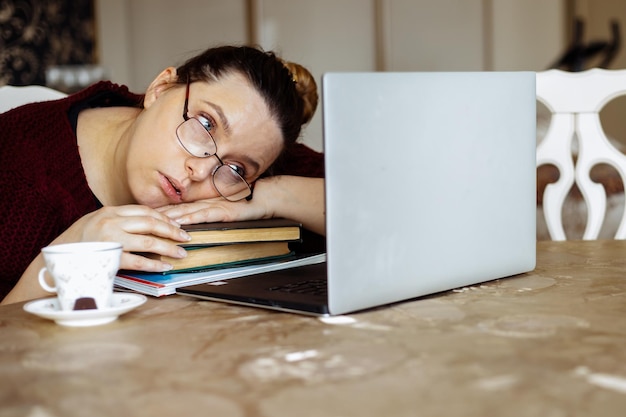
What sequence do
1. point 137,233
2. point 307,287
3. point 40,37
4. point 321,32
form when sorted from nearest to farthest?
point 307,287 → point 137,233 → point 40,37 → point 321,32

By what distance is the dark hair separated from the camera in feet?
4.34

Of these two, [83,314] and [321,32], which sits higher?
[321,32]

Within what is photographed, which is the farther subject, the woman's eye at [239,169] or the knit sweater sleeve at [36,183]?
the woman's eye at [239,169]

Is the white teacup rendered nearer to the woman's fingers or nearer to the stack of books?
the stack of books

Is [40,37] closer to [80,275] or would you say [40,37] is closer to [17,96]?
[17,96]

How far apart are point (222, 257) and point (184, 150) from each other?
0.30 m

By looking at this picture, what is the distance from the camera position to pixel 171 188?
125 centimetres

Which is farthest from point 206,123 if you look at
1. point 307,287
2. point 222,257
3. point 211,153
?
point 307,287

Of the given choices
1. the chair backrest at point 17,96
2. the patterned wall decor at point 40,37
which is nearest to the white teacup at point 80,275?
the chair backrest at point 17,96

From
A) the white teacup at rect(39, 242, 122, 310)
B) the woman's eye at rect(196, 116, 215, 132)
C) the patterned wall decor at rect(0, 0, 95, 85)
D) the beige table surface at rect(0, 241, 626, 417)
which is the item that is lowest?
the beige table surface at rect(0, 241, 626, 417)

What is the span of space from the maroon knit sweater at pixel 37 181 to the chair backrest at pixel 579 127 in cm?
68

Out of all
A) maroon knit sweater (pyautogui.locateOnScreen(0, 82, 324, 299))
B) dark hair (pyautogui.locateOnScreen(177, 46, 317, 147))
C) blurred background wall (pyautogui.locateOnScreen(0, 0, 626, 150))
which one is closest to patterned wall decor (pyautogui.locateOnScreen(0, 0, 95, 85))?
blurred background wall (pyautogui.locateOnScreen(0, 0, 626, 150))

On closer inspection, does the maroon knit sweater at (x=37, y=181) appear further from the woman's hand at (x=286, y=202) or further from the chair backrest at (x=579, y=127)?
the chair backrest at (x=579, y=127)

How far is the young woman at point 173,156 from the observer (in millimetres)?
1188
